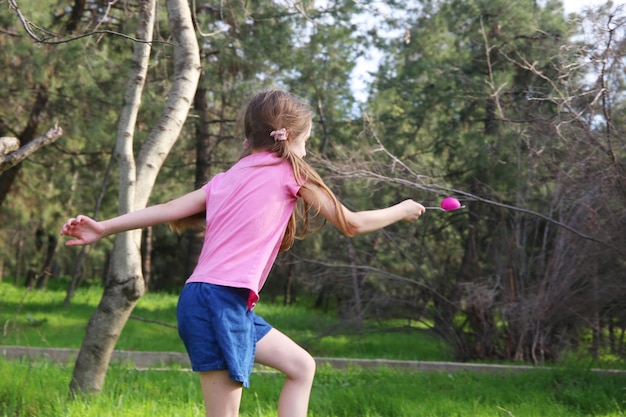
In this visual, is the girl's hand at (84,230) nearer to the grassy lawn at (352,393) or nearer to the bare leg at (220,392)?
the bare leg at (220,392)

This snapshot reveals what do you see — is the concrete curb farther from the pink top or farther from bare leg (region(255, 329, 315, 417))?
the pink top

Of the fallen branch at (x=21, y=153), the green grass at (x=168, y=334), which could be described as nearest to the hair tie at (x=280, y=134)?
the fallen branch at (x=21, y=153)

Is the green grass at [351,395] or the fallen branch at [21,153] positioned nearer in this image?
the fallen branch at [21,153]

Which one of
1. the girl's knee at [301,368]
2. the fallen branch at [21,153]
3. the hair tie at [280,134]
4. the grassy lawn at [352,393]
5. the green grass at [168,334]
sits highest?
the hair tie at [280,134]

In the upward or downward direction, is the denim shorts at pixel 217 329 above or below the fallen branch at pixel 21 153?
below

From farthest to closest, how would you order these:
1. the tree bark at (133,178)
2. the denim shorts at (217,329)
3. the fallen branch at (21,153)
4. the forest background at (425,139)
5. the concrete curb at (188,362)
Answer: the concrete curb at (188,362)
the forest background at (425,139)
the tree bark at (133,178)
the fallen branch at (21,153)
the denim shorts at (217,329)

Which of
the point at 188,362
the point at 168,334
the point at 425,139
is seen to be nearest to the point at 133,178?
the point at 188,362

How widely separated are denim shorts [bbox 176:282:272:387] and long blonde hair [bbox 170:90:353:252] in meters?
0.44

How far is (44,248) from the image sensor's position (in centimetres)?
2830

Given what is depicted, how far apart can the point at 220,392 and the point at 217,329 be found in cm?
23

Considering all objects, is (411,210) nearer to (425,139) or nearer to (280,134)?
(280,134)

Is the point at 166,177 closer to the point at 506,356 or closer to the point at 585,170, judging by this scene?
the point at 506,356

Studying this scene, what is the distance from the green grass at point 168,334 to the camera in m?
11.1

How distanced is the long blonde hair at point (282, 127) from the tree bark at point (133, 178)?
213cm
